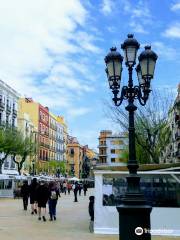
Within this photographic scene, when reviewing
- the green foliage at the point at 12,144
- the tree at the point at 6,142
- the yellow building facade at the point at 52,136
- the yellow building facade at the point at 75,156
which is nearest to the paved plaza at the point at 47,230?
the green foliage at the point at 12,144

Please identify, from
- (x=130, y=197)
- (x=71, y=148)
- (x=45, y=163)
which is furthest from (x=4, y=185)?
(x=71, y=148)

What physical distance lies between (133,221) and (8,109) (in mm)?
62313

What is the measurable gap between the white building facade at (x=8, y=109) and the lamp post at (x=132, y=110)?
55.5m

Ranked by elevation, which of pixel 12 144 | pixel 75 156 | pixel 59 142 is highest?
pixel 59 142

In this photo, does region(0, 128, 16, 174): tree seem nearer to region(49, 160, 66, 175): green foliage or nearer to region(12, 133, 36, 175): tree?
region(12, 133, 36, 175): tree

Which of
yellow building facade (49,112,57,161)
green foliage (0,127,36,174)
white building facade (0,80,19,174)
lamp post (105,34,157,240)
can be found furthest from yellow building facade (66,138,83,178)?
lamp post (105,34,157,240)

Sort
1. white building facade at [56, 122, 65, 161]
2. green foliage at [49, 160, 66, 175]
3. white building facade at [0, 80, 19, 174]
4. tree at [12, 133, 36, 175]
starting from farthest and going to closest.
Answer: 1. white building facade at [56, 122, 65, 161]
2. green foliage at [49, 160, 66, 175]
3. white building facade at [0, 80, 19, 174]
4. tree at [12, 133, 36, 175]

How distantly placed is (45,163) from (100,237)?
81.8 metres

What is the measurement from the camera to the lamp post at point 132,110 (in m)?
8.87

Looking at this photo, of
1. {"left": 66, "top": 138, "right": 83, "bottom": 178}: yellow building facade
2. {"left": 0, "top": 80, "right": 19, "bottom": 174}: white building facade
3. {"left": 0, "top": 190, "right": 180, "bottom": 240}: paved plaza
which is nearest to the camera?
{"left": 0, "top": 190, "right": 180, "bottom": 240}: paved plaza

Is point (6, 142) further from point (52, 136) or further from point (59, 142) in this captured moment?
point (59, 142)

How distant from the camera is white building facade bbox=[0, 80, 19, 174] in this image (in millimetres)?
66562

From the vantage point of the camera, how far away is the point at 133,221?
8875 millimetres

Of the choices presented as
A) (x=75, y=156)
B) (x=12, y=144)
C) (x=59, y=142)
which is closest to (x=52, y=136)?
(x=59, y=142)
